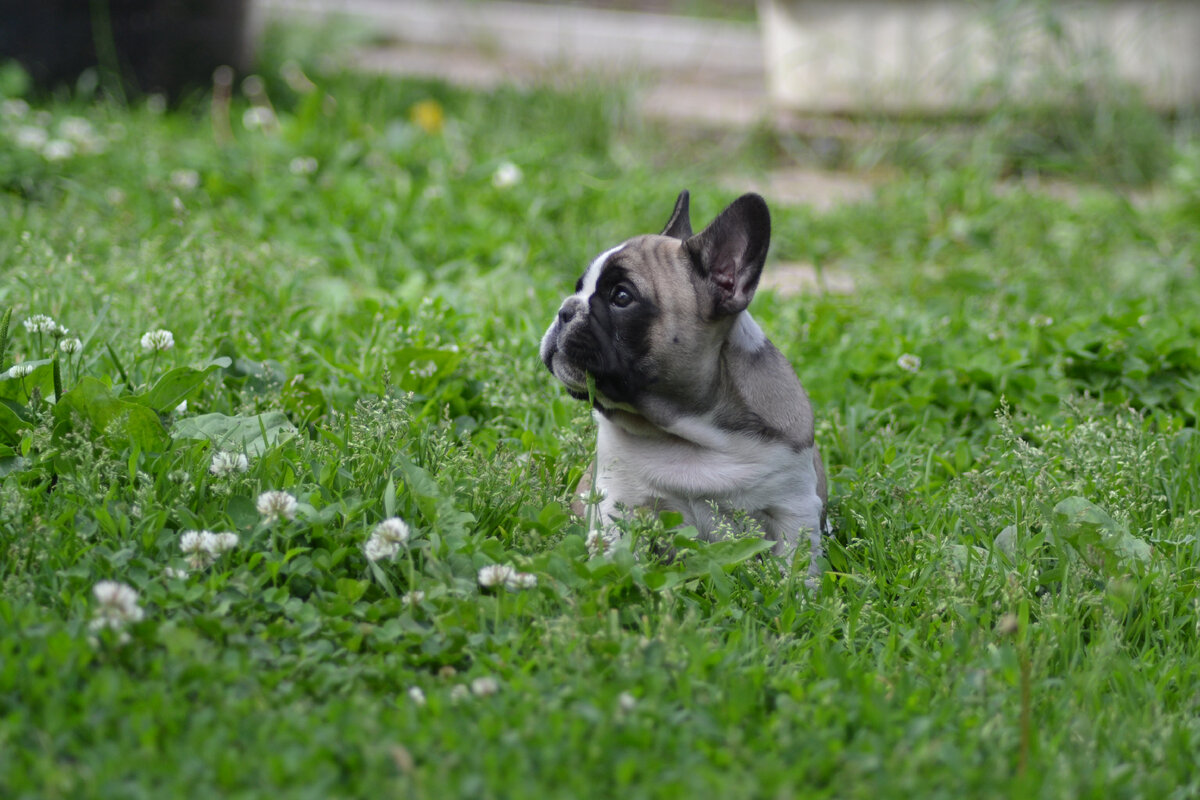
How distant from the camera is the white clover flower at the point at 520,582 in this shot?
8.16 feet

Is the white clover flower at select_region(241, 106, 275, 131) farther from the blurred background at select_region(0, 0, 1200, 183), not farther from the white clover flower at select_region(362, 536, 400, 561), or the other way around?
the white clover flower at select_region(362, 536, 400, 561)

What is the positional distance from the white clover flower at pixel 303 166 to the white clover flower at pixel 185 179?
1.48 feet

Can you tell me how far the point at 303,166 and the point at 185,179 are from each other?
24.6 inches

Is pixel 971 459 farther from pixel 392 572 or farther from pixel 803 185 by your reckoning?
pixel 803 185

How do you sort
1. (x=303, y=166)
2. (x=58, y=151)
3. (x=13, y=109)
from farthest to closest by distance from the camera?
(x=13, y=109)
(x=303, y=166)
(x=58, y=151)

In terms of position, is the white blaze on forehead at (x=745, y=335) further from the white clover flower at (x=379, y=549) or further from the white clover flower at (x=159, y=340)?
the white clover flower at (x=159, y=340)

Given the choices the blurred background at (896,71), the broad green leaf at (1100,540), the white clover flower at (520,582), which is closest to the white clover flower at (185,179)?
the blurred background at (896,71)

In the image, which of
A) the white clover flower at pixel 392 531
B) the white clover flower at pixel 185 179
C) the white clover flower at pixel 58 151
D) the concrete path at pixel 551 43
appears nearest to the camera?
the white clover flower at pixel 392 531

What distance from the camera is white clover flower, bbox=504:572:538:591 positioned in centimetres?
249

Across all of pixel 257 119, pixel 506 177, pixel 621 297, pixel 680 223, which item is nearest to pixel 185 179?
pixel 257 119

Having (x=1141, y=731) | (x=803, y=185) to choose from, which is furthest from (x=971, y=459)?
(x=803, y=185)

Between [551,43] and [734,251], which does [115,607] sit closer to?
[734,251]

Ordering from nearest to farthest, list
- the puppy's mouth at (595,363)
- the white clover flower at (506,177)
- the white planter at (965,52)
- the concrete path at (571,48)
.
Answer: the puppy's mouth at (595,363), the white clover flower at (506,177), the white planter at (965,52), the concrete path at (571,48)

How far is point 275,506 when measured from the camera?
254 cm
